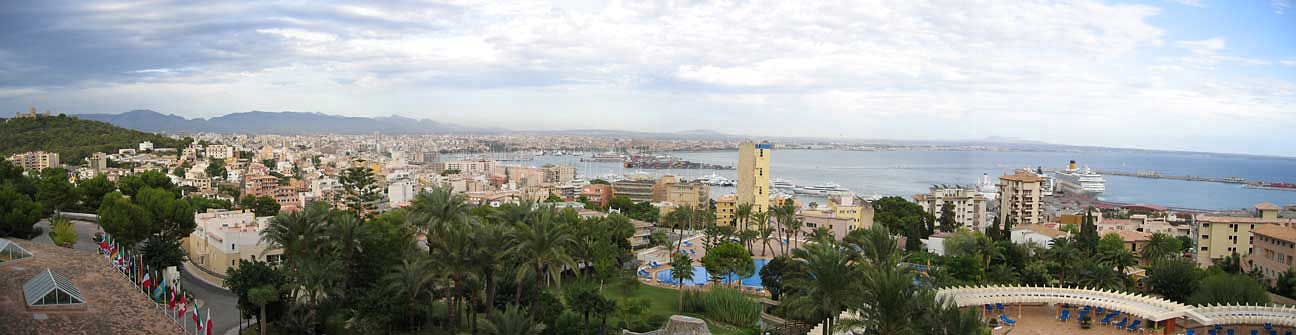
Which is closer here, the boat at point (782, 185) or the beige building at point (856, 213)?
the beige building at point (856, 213)

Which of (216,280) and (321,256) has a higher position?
(321,256)

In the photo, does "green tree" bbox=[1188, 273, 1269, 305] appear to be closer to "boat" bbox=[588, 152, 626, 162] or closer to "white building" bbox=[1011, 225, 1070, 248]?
"white building" bbox=[1011, 225, 1070, 248]

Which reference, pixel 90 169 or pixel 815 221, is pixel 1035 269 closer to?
pixel 815 221

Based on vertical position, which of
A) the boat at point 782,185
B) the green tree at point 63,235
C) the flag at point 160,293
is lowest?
the boat at point 782,185

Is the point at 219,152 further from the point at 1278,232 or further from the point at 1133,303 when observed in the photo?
the point at 1278,232

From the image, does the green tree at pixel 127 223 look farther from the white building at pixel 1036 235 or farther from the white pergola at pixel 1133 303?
the white building at pixel 1036 235

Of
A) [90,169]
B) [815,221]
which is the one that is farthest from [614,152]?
[815,221]

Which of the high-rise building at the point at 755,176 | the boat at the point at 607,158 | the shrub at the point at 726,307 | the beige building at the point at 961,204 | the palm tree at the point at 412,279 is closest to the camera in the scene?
the palm tree at the point at 412,279

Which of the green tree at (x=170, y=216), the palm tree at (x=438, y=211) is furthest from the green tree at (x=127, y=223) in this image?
the palm tree at (x=438, y=211)
